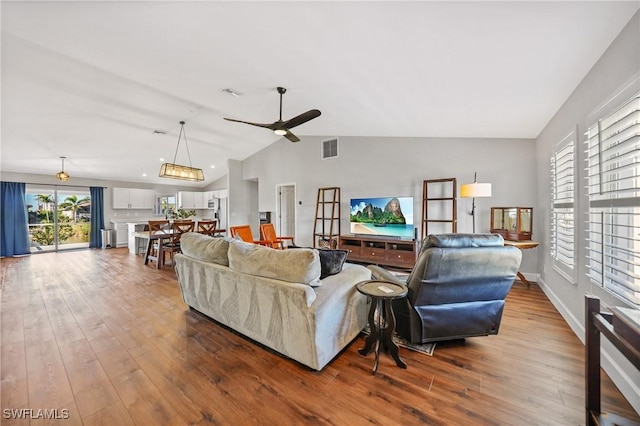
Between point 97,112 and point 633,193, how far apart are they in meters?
6.72

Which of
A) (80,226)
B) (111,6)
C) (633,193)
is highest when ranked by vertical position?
(111,6)

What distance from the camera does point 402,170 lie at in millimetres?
5082

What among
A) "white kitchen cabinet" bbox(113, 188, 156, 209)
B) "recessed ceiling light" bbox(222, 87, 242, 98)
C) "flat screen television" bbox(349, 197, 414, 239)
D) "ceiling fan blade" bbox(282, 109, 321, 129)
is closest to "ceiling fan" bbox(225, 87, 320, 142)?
"ceiling fan blade" bbox(282, 109, 321, 129)

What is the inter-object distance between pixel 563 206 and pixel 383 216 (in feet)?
8.75

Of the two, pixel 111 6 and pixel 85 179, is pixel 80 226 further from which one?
pixel 111 6

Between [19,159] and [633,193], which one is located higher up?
[19,159]

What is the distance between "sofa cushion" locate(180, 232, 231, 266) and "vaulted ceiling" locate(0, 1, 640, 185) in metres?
2.00

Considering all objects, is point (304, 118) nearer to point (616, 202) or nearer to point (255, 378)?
point (255, 378)

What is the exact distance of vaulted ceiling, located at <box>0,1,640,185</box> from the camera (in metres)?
1.79

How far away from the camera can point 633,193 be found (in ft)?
5.33

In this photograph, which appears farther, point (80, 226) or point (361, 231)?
point (80, 226)

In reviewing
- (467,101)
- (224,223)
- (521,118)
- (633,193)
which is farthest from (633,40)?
(224,223)

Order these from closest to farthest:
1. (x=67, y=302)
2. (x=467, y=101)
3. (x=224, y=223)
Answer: (x=467, y=101) → (x=67, y=302) → (x=224, y=223)

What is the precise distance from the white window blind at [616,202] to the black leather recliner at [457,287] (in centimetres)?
53
